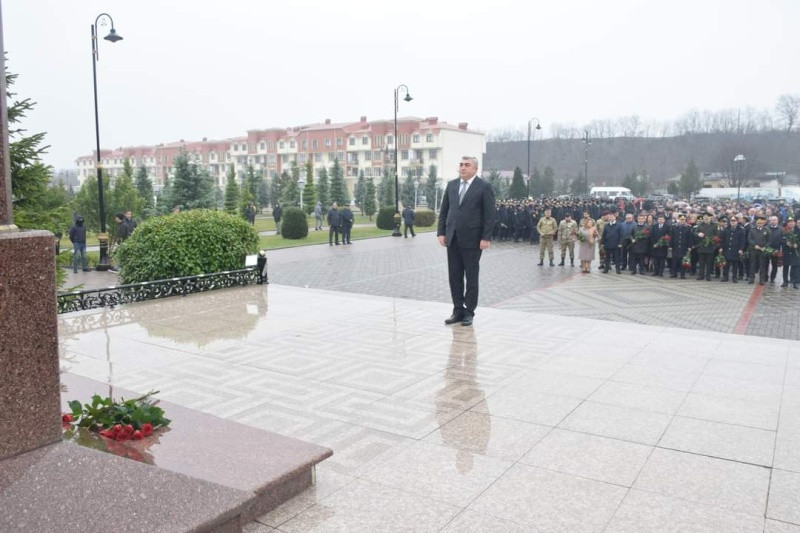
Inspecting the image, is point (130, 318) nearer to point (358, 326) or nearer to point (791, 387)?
point (358, 326)

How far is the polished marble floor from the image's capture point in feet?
11.5

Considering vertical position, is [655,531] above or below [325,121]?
below

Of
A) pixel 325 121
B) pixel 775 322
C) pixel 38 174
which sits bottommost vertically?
pixel 775 322

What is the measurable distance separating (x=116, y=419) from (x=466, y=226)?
516 centimetres

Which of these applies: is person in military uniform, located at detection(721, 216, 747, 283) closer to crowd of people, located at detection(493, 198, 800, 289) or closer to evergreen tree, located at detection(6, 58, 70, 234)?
crowd of people, located at detection(493, 198, 800, 289)

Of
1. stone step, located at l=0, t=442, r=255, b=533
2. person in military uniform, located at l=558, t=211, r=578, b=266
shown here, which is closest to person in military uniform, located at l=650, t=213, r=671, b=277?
person in military uniform, located at l=558, t=211, r=578, b=266

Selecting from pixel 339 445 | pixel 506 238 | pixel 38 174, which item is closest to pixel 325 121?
pixel 506 238

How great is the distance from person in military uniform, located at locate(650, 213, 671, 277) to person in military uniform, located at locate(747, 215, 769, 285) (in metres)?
1.79

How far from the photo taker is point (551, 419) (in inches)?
194

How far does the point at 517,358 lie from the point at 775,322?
545 cm

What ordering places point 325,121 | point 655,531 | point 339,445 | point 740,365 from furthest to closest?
point 325,121, point 740,365, point 339,445, point 655,531

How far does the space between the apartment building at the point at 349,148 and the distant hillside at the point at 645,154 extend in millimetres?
16150

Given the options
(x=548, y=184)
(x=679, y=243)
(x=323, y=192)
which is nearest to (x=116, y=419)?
(x=679, y=243)

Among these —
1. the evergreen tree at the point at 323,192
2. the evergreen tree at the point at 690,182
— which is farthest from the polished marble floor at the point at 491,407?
the evergreen tree at the point at 690,182
